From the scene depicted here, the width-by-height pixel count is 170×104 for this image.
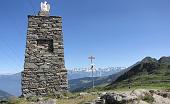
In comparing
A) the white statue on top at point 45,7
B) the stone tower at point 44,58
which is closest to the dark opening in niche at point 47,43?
the stone tower at point 44,58

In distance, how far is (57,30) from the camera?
78.2 feet

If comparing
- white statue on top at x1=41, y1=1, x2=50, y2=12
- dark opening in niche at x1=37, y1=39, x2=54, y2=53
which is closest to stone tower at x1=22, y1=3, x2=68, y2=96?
dark opening in niche at x1=37, y1=39, x2=54, y2=53

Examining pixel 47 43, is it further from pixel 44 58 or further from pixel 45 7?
pixel 45 7

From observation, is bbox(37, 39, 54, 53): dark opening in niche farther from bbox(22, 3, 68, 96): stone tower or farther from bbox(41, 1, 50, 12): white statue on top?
bbox(41, 1, 50, 12): white statue on top

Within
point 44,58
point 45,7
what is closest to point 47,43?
point 44,58

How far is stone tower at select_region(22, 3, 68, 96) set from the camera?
22641 mm

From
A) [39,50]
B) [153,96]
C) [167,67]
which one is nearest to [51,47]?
[39,50]

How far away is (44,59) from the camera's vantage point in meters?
23.1

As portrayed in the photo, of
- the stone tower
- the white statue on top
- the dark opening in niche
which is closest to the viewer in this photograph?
the stone tower

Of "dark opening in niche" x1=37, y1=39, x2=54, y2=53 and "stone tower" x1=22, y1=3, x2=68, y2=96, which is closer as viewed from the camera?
"stone tower" x1=22, y1=3, x2=68, y2=96

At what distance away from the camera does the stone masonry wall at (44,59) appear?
22.6 metres

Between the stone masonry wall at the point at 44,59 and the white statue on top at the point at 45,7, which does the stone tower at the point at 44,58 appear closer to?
the stone masonry wall at the point at 44,59

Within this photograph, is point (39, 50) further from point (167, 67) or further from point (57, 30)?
point (167, 67)

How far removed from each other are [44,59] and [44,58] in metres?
0.09
